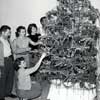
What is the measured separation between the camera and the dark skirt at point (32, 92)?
173 inches

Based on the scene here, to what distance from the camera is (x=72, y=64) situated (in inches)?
170

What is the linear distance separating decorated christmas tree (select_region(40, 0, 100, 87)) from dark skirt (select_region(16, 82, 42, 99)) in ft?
0.97

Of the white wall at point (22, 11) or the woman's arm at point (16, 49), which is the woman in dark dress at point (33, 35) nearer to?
the woman's arm at point (16, 49)

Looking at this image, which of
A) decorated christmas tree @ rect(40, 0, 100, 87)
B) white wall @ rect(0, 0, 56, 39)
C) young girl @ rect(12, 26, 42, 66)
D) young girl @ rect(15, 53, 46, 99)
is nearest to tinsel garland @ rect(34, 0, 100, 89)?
decorated christmas tree @ rect(40, 0, 100, 87)

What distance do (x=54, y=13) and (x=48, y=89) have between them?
1316mm

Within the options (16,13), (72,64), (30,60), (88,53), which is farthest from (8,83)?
(16,13)

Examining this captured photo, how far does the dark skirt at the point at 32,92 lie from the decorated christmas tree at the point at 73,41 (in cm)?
29

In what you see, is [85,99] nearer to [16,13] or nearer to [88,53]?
[88,53]

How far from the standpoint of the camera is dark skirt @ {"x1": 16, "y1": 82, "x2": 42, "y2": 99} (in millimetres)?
4398

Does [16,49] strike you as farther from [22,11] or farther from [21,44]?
[22,11]

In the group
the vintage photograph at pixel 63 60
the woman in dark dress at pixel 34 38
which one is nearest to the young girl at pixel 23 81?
the vintage photograph at pixel 63 60

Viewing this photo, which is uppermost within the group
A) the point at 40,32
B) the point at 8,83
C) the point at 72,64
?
the point at 40,32

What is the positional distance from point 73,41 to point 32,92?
3.25 feet

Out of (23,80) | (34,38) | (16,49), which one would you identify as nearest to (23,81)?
(23,80)
